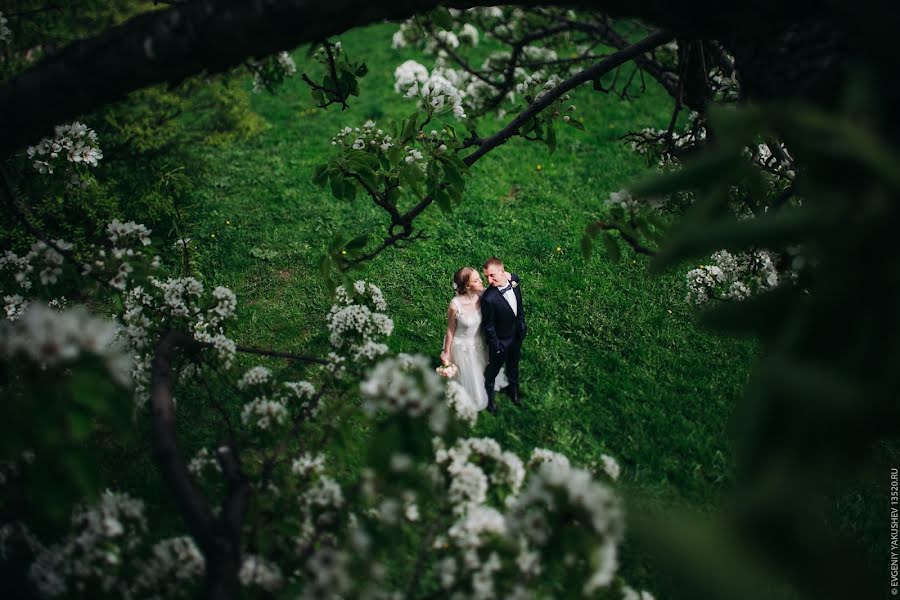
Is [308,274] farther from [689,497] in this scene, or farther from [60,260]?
[689,497]

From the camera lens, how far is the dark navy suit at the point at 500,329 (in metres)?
4.88

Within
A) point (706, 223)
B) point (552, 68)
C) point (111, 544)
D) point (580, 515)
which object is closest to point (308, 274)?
point (552, 68)

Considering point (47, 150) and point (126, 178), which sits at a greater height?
point (47, 150)

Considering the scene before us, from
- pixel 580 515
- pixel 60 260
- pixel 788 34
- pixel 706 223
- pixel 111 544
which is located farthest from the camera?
pixel 60 260

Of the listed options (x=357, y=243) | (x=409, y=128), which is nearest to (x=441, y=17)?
(x=409, y=128)

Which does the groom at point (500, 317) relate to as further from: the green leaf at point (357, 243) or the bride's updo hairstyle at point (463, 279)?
the green leaf at point (357, 243)

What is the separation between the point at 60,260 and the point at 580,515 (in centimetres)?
250

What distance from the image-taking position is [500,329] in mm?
4949

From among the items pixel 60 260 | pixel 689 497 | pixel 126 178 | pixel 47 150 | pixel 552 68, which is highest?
pixel 47 150

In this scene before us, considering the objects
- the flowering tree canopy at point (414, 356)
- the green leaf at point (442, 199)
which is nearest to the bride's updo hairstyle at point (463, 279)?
the flowering tree canopy at point (414, 356)

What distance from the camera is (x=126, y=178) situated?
7727 mm

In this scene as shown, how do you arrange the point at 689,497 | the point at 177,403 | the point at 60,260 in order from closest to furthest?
1. the point at 60,260
2. the point at 689,497
3. the point at 177,403

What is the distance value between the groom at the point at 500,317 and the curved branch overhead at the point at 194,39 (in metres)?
3.13

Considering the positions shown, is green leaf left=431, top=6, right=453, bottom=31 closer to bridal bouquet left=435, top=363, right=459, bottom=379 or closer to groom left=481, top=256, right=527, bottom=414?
groom left=481, top=256, right=527, bottom=414
